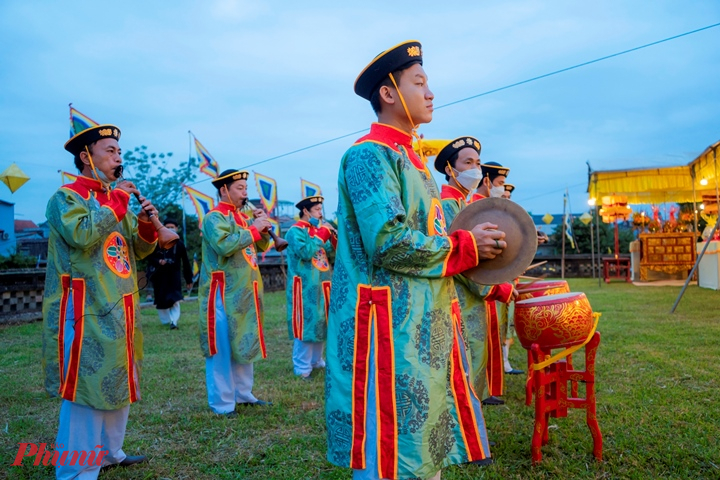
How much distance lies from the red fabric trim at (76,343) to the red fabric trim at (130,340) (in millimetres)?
246

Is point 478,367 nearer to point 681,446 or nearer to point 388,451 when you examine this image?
point 681,446

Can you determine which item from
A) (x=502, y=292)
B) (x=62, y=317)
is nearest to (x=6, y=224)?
(x=62, y=317)

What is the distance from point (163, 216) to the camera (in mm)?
17172

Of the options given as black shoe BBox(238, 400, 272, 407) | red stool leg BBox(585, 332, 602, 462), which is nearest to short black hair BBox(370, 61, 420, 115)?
red stool leg BBox(585, 332, 602, 462)

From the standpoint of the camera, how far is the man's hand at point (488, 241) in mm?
2006

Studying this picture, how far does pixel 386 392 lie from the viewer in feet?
6.41

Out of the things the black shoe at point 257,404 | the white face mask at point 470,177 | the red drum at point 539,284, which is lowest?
the black shoe at point 257,404

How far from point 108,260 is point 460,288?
2363 millimetres

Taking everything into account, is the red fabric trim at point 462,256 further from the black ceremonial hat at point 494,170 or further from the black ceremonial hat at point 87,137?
the black ceremonial hat at point 494,170

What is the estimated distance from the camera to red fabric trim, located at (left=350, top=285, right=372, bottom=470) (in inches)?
77.1

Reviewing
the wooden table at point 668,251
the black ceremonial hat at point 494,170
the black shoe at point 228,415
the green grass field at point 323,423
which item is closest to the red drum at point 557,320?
the green grass field at point 323,423

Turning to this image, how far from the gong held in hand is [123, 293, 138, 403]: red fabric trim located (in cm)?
225

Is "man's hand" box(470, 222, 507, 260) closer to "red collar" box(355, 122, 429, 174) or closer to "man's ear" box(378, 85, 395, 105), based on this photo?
"red collar" box(355, 122, 429, 174)

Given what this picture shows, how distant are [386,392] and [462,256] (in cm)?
56
